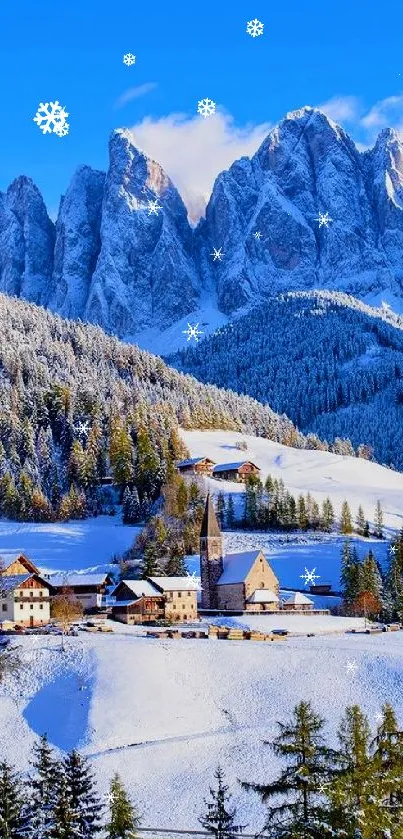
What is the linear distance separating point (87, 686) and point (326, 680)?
13.1 meters

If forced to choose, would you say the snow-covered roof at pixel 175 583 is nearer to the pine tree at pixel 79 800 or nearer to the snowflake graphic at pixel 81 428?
the pine tree at pixel 79 800

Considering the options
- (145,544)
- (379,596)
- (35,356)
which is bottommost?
(379,596)

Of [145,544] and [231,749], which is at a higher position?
[145,544]

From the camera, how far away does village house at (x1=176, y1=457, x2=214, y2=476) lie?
139750mm

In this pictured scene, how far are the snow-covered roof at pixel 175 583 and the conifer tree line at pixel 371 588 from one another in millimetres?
13119

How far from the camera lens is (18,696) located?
58781mm

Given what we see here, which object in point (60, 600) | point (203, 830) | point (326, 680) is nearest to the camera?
point (203, 830)

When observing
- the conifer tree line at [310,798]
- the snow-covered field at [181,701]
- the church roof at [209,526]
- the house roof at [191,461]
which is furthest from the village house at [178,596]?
the conifer tree line at [310,798]

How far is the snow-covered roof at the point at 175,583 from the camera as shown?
89.4m

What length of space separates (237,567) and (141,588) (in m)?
8.85

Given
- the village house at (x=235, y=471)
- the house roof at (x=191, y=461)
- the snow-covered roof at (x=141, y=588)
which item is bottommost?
the snow-covered roof at (x=141, y=588)

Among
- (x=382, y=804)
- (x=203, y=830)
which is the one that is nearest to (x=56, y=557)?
(x=203, y=830)

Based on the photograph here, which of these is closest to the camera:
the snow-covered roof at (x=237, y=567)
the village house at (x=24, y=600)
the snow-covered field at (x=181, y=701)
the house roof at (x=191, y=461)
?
the snow-covered field at (x=181, y=701)

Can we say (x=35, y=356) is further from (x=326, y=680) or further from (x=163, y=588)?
(x=326, y=680)
